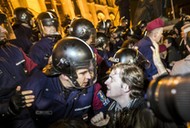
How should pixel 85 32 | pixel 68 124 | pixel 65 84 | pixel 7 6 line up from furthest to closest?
pixel 7 6 < pixel 85 32 < pixel 65 84 < pixel 68 124

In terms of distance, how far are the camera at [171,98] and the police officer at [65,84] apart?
5.15ft

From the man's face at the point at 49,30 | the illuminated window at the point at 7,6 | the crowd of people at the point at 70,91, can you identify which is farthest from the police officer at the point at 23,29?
the illuminated window at the point at 7,6

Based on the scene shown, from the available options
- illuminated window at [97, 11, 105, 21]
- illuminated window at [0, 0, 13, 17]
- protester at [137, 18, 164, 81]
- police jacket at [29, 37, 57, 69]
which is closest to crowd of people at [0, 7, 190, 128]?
police jacket at [29, 37, 57, 69]

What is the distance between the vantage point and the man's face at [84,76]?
2.63 meters

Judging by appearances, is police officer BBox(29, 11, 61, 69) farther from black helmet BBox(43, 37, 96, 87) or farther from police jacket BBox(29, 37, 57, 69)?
black helmet BBox(43, 37, 96, 87)

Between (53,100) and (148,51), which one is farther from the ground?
(53,100)

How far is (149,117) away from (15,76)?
192 centimetres

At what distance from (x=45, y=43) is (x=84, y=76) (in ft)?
5.49

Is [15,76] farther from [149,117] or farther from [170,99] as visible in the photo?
[170,99]

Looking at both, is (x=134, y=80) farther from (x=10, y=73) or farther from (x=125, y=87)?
(x=10, y=73)

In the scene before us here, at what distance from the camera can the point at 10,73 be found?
3.12 meters

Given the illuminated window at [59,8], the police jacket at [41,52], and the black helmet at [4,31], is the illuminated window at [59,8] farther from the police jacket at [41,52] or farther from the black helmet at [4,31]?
the black helmet at [4,31]

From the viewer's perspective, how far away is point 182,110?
0.98m

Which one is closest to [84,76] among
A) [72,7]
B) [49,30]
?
[49,30]
